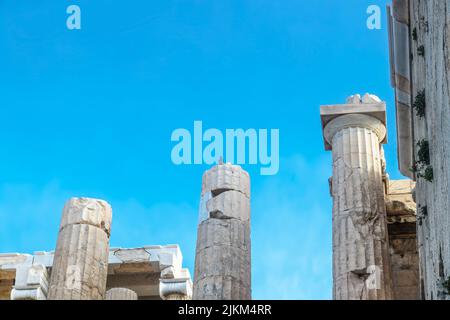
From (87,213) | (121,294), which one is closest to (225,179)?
(87,213)

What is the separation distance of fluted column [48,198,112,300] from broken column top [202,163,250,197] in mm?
2856

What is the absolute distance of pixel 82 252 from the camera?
92.3 feet

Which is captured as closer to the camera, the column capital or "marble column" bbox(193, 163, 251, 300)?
"marble column" bbox(193, 163, 251, 300)

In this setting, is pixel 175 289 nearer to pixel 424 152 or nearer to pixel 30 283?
pixel 30 283

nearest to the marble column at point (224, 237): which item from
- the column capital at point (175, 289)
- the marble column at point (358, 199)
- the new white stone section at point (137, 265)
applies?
the marble column at point (358, 199)

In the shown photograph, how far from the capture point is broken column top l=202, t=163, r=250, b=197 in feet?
91.7

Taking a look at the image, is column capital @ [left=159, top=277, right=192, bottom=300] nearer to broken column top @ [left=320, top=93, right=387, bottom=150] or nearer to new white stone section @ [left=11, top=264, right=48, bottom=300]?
new white stone section @ [left=11, top=264, right=48, bottom=300]

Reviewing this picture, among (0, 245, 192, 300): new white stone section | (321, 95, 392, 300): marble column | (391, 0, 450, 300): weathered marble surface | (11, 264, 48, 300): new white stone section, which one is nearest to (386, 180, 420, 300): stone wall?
(321, 95, 392, 300): marble column

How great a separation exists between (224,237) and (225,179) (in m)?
1.88

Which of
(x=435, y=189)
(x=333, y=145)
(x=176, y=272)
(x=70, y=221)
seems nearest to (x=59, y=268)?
(x=70, y=221)

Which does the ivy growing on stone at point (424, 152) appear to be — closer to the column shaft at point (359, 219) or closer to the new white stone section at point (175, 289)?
the column shaft at point (359, 219)

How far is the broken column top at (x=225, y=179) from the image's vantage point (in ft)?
91.7

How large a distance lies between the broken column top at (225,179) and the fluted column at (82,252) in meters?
2.86
